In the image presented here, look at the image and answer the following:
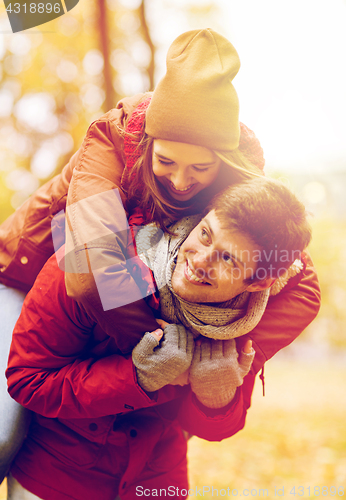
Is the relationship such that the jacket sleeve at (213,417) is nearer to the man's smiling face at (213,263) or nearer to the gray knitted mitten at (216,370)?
the gray knitted mitten at (216,370)

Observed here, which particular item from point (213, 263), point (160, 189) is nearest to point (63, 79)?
point (160, 189)

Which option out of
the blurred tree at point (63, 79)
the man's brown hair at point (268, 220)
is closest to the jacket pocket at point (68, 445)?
the man's brown hair at point (268, 220)

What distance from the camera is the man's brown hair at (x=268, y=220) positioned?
Result: 138 centimetres

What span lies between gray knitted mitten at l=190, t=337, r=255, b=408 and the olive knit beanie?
84 cm

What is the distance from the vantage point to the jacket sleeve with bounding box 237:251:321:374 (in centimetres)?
180

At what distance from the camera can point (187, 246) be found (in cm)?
150

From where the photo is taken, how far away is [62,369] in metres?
1.66

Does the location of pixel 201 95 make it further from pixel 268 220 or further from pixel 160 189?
pixel 268 220

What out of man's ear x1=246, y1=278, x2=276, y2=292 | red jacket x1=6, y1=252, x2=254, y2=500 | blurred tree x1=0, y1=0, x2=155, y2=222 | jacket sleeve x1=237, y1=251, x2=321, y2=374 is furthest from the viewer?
blurred tree x1=0, y1=0, x2=155, y2=222

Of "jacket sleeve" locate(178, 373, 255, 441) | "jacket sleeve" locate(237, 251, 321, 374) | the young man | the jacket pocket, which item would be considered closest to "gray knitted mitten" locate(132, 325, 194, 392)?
the young man

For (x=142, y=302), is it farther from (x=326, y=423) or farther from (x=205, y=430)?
(x=326, y=423)

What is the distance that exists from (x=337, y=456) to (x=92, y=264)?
4697 mm

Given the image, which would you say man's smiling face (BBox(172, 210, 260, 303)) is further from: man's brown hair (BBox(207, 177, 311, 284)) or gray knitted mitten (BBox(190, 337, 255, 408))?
gray knitted mitten (BBox(190, 337, 255, 408))

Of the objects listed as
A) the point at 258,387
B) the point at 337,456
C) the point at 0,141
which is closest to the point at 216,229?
the point at 0,141
